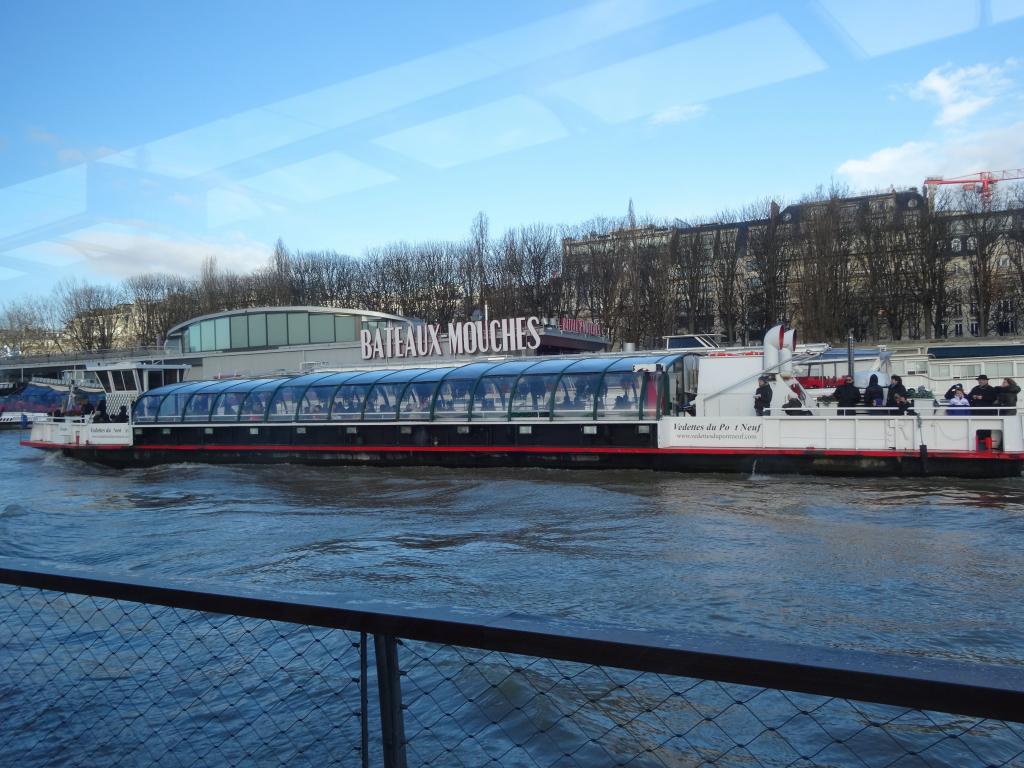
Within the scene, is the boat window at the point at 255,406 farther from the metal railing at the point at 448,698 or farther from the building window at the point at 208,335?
the metal railing at the point at 448,698

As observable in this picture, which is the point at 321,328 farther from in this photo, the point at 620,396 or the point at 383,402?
the point at 620,396

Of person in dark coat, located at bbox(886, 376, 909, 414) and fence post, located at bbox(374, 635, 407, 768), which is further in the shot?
person in dark coat, located at bbox(886, 376, 909, 414)

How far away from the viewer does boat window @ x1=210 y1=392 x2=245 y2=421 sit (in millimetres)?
29633

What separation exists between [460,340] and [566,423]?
1411cm

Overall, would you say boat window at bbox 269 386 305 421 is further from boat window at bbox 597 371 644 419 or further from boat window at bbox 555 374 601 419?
boat window at bbox 597 371 644 419

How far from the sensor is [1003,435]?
18.6 meters

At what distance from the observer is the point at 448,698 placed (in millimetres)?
6625

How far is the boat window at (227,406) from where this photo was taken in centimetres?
2963

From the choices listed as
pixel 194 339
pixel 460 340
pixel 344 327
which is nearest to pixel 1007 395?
pixel 460 340

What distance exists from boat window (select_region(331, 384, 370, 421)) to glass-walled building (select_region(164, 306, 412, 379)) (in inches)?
681

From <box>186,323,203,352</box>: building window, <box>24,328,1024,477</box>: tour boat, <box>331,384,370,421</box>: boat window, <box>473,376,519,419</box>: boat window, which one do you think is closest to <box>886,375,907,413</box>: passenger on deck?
<box>24,328,1024,477</box>: tour boat

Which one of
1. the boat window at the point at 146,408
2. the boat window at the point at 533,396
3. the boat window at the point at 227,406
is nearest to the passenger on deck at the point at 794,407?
the boat window at the point at 533,396

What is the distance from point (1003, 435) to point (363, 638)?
758 inches

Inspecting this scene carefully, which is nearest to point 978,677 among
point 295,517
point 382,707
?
point 382,707
